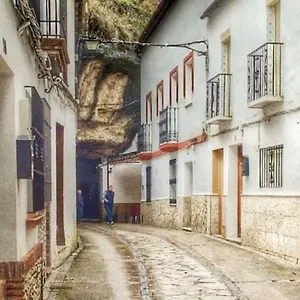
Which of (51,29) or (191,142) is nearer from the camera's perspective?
(51,29)

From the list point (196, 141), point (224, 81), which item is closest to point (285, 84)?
point (224, 81)

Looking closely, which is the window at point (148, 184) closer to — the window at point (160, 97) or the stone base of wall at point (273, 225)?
the window at point (160, 97)

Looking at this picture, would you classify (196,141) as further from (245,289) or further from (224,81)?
(245,289)

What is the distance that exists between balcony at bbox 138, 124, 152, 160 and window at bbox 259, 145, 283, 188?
1123cm

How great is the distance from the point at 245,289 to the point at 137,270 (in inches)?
88.0

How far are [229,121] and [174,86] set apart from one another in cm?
600

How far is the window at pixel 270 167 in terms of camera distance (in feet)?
37.7

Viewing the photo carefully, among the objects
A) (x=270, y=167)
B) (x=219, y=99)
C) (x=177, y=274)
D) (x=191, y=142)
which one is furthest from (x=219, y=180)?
(x=177, y=274)

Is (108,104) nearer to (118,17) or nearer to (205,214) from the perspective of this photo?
(118,17)

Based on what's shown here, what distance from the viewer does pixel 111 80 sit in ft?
79.2

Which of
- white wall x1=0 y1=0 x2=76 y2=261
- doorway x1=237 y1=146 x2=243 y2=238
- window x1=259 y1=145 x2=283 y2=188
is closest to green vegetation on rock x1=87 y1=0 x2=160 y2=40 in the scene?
doorway x1=237 y1=146 x2=243 y2=238

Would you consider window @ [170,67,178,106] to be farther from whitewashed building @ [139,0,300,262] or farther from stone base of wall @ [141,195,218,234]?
stone base of wall @ [141,195,218,234]

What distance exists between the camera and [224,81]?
14273 millimetres

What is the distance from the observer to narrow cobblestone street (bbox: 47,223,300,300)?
317 inches
